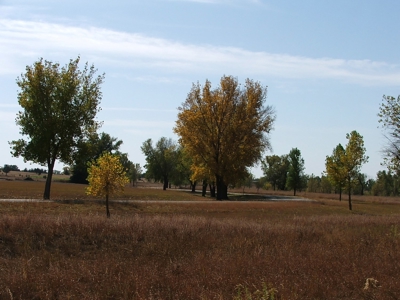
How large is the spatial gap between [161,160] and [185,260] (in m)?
98.4

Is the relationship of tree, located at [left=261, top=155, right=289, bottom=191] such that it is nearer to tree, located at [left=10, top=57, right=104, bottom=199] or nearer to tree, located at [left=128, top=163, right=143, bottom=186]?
tree, located at [left=128, top=163, right=143, bottom=186]

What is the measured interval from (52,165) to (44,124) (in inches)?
173

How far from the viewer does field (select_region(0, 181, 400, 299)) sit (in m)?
10.3

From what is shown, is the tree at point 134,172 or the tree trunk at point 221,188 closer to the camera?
the tree trunk at point 221,188

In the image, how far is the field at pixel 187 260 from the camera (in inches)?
406

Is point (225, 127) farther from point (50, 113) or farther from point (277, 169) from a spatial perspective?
point (277, 169)

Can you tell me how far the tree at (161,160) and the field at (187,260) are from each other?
89.8 m

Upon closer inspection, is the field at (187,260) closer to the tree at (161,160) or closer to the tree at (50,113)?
the tree at (50,113)

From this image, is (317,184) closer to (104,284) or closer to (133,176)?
(133,176)

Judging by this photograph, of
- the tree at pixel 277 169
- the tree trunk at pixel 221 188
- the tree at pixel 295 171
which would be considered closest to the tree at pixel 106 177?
the tree trunk at pixel 221 188

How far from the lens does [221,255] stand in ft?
46.3

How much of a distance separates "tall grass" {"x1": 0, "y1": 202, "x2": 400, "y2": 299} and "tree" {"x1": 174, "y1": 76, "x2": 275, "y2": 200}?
4079cm

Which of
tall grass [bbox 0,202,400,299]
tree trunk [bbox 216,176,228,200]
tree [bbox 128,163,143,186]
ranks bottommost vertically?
tall grass [bbox 0,202,400,299]

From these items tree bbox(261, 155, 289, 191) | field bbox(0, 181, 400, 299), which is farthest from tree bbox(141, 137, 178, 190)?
field bbox(0, 181, 400, 299)
